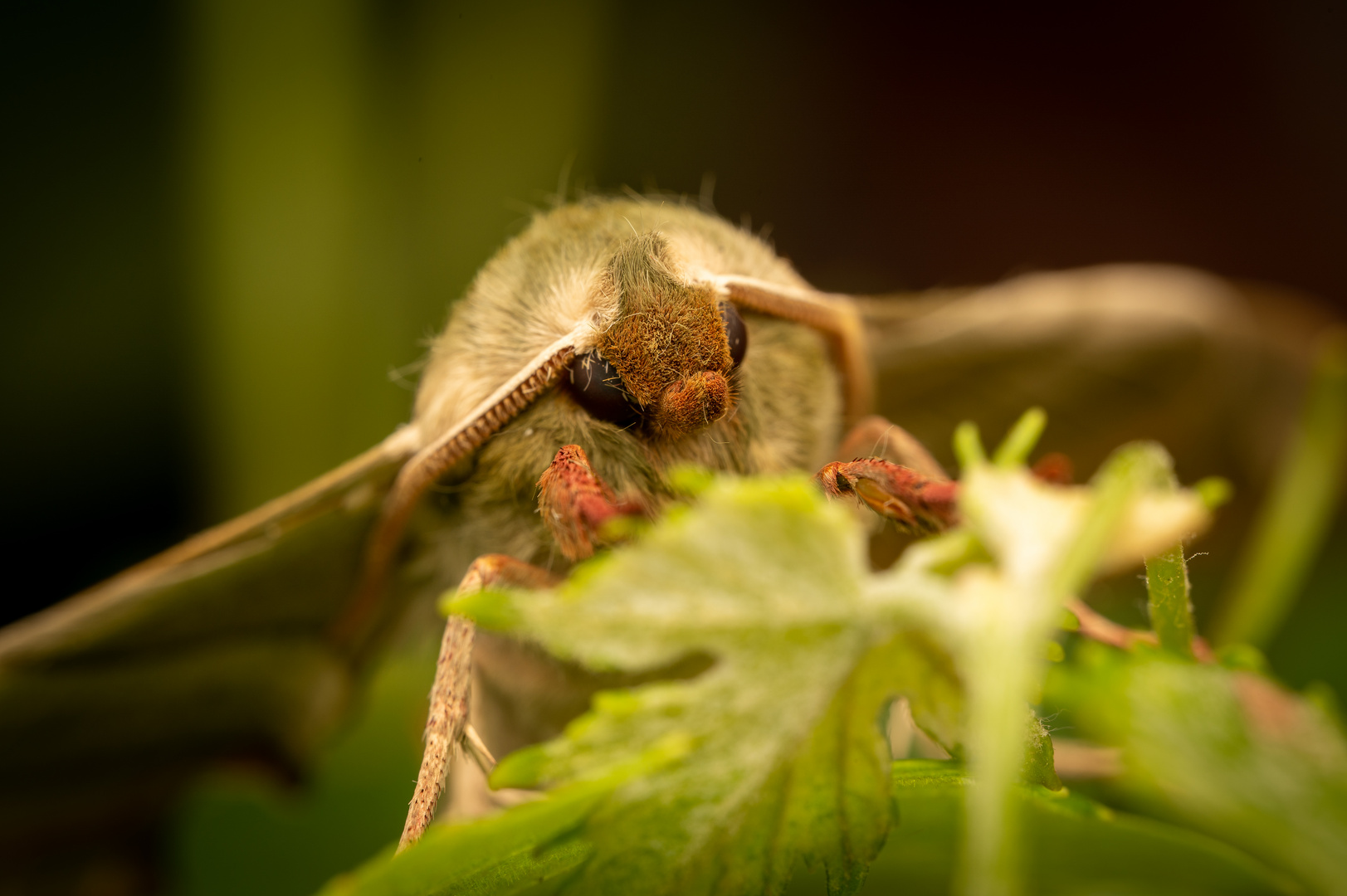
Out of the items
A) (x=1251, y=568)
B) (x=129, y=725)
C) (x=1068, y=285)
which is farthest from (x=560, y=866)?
(x=1251, y=568)

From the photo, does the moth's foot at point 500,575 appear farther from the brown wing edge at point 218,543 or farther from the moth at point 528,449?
the brown wing edge at point 218,543

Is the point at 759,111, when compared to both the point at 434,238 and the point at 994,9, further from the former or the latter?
the point at 434,238

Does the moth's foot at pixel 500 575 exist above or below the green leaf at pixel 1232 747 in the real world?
below

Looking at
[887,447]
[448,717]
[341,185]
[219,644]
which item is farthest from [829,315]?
[341,185]

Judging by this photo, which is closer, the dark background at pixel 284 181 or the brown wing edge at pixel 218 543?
the brown wing edge at pixel 218 543

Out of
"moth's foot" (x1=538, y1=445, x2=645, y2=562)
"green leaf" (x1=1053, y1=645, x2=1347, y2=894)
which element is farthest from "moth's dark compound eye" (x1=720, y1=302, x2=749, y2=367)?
"green leaf" (x1=1053, y1=645, x2=1347, y2=894)

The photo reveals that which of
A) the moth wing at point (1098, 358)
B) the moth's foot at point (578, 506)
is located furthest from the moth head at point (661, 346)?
the moth wing at point (1098, 358)

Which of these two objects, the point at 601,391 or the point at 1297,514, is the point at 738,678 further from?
the point at 1297,514
